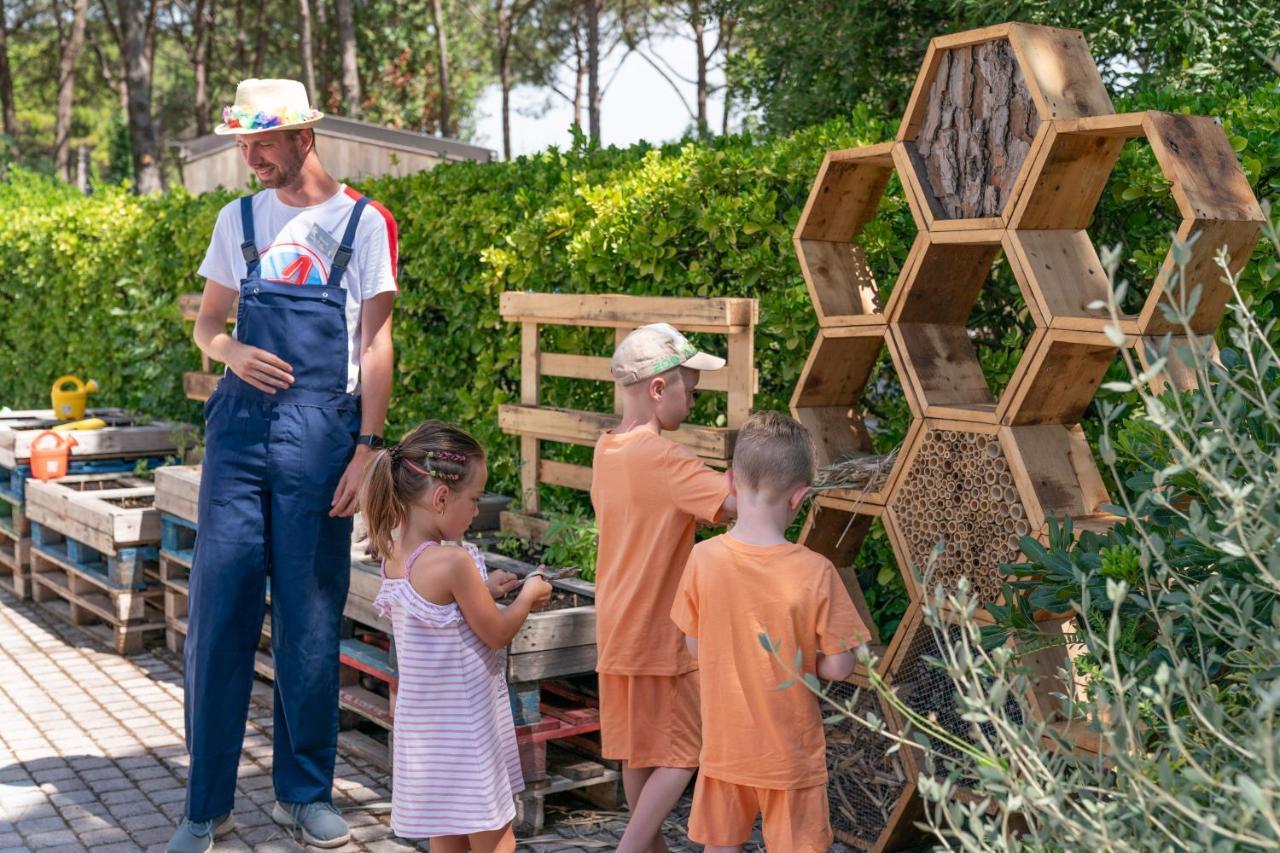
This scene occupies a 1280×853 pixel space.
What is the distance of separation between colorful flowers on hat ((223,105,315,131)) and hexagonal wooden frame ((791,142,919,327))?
5.45ft

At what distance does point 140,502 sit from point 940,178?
18.1 ft

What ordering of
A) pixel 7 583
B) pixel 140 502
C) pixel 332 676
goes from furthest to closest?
pixel 7 583 < pixel 140 502 < pixel 332 676

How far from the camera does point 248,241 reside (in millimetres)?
4438

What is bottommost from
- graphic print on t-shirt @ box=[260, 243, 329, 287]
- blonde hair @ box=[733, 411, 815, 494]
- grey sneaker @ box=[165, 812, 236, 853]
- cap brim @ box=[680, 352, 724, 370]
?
grey sneaker @ box=[165, 812, 236, 853]

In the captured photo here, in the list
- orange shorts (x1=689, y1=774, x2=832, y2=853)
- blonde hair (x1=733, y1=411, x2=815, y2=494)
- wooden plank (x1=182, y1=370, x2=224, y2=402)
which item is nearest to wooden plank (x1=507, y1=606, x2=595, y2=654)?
orange shorts (x1=689, y1=774, x2=832, y2=853)

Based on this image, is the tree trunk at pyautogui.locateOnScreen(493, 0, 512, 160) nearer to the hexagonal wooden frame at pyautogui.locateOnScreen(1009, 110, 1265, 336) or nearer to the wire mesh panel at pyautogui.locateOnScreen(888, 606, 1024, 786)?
the wire mesh panel at pyautogui.locateOnScreen(888, 606, 1024, 786)

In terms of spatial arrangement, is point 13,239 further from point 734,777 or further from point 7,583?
point 734,777

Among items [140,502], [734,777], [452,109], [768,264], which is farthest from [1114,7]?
[452,109]

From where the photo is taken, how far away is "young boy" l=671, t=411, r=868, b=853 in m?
3.28

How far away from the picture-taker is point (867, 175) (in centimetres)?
431

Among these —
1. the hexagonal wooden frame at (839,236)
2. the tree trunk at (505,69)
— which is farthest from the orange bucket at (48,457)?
the tree trunk at (505,69)

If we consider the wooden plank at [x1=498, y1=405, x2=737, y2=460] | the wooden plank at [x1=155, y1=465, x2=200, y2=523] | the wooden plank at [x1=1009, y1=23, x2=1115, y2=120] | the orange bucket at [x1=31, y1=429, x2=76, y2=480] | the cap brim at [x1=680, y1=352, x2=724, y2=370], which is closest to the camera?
the wooden plank at [x1=1009, y1=23, x2=1115, y2=120]

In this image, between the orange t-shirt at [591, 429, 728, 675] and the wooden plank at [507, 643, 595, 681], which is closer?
the orange t-shirt at [591, 429, 728, 675]

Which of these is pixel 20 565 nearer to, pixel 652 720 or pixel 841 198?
pixel 652 720
